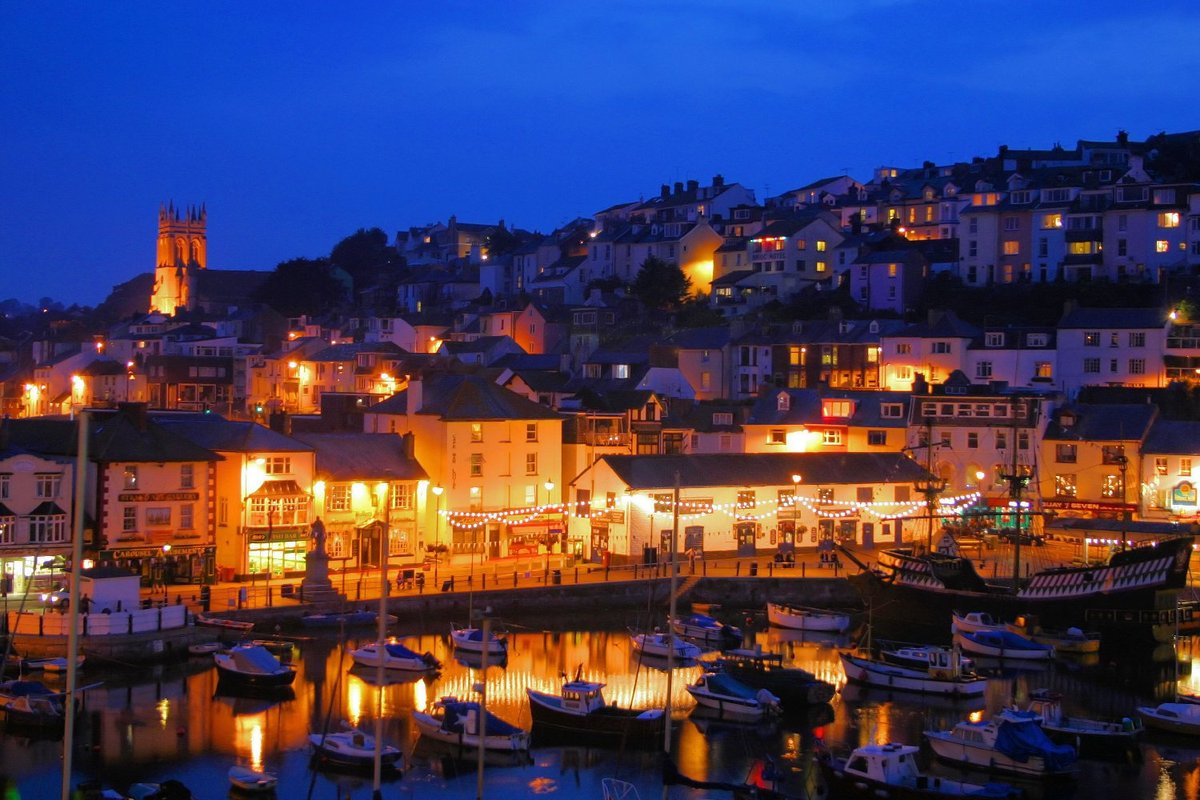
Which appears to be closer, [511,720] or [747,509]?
[511,720]

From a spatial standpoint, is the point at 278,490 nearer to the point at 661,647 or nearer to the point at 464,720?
the point at 661,647

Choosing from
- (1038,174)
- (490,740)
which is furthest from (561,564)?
(1038,174)

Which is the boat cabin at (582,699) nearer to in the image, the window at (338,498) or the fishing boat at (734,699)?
the fishing boat at (734,699)

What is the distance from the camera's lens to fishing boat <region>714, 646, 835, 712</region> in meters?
37.9

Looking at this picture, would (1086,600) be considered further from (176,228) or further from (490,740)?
(176,228)

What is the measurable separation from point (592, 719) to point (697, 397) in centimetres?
5095

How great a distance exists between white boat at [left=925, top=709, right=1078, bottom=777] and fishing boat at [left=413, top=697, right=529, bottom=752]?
9.68 m

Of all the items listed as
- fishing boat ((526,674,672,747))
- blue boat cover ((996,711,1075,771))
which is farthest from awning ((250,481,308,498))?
blue boat cover ((996,711,1075,771))

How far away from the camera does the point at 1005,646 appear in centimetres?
4588

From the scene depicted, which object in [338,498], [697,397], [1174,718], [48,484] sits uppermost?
[697,397]

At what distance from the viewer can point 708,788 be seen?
2989 centimetres

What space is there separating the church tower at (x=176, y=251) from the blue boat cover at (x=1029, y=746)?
144 meters

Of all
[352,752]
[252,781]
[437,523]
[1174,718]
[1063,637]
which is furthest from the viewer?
[437,523]

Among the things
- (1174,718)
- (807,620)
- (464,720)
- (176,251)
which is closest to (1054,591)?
(807,620)
